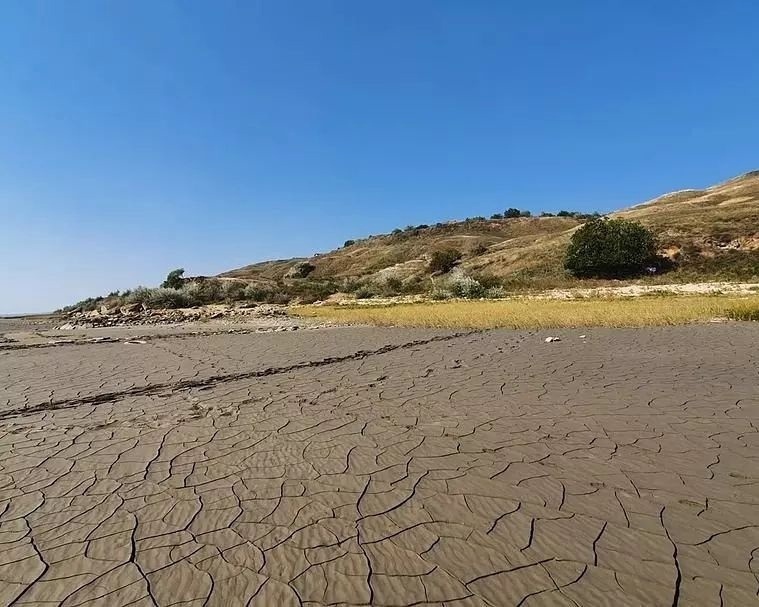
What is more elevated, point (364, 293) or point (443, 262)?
point (443, 262)

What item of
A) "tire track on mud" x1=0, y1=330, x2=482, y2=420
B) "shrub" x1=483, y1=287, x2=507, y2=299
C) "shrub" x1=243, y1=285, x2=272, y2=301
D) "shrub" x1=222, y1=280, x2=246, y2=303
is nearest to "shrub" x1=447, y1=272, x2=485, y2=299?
"shrub" x1=483, y1=287, x2=507, y2=299

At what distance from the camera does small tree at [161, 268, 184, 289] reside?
4919 centimetres

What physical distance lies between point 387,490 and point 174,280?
185 feet

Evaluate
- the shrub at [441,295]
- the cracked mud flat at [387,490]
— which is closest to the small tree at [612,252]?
the shrub at [441,295]

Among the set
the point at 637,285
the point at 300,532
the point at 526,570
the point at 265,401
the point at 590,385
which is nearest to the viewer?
the point at 526,570

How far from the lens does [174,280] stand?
180 feet

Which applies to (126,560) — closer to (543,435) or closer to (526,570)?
A: (526,570)

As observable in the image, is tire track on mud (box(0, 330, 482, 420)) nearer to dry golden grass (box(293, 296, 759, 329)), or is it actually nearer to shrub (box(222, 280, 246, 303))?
dry golden grass (box(293, 296, 759, 329))

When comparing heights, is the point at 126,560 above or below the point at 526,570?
above

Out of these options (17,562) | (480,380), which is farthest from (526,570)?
(480,380)

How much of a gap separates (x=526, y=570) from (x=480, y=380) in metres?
5.24

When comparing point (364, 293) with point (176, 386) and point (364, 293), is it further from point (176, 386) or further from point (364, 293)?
point (176, 386)

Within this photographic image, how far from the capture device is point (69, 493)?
388 cm

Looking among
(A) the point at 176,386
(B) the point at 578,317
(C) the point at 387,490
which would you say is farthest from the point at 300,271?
(C) the point at 387,490
